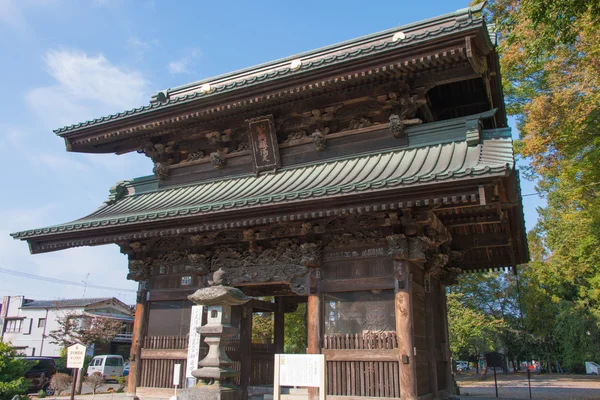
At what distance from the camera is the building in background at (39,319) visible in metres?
39.7

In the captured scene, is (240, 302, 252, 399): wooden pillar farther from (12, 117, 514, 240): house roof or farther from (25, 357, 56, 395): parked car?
(25, 357, 56, 395): parked car

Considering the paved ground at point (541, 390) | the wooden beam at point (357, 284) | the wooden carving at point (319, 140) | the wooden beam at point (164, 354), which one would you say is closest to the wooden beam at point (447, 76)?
the wooden carving at point (319, 140)

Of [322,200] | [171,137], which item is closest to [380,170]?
[322,200]

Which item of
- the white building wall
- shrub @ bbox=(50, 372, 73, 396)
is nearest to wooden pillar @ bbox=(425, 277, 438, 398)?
shrub @ bbox=(50, 372, 73, 396)

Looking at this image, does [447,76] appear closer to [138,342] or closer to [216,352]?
[216,352]

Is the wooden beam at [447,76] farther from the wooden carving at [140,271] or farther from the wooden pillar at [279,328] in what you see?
the wooden carving at [140,271]

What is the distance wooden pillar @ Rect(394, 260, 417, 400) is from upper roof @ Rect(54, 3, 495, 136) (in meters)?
4.49

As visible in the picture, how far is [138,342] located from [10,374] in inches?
147

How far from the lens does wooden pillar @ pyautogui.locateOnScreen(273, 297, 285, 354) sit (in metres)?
14.2

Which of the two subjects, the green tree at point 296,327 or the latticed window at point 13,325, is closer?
the green tree at point 296,327

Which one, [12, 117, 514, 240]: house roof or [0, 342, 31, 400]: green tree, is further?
[0, 342, 31, 400]: green tree

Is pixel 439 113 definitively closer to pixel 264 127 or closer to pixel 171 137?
pixel 264 127

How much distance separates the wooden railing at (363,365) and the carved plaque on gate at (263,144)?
4684mm

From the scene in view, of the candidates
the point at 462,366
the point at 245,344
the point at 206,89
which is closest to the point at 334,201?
the point at 245,344
